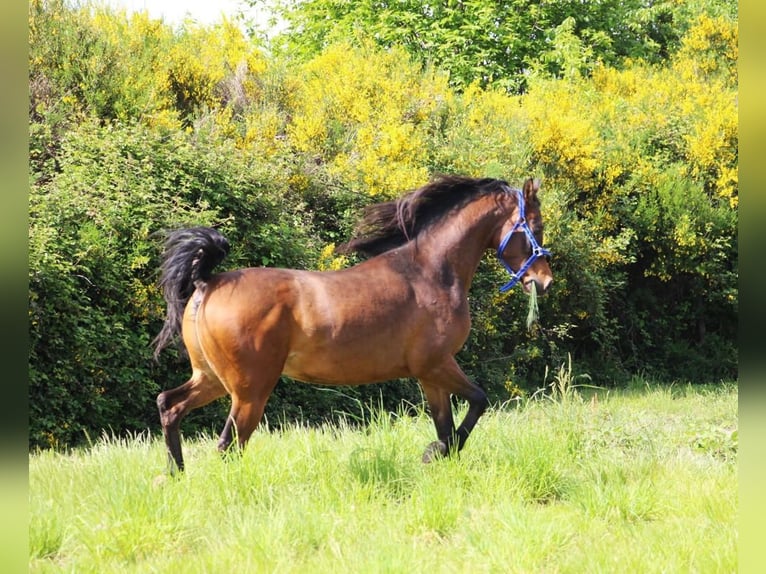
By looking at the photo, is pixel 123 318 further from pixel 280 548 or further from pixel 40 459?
pixel 280 548

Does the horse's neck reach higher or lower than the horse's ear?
lower

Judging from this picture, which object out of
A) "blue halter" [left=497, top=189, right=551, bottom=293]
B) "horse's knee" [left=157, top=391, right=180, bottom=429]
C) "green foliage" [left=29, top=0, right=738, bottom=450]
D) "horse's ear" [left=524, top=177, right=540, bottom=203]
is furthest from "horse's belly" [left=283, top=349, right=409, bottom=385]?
"green foliage" [left=29, top=0, right=738, bottom=450]

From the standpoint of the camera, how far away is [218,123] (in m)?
11.7

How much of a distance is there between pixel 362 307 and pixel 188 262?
1267mm

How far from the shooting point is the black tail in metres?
5.64

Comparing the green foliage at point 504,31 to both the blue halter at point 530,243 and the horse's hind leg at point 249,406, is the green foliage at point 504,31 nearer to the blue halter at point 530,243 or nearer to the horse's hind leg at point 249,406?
the blue halter at point 530,243

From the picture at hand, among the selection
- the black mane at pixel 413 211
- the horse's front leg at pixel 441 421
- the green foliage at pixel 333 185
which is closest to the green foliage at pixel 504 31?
the green foliage at pixel 333 185

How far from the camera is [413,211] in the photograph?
6.44m

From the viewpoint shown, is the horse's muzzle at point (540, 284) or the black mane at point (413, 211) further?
the black mane at point (413, 211)

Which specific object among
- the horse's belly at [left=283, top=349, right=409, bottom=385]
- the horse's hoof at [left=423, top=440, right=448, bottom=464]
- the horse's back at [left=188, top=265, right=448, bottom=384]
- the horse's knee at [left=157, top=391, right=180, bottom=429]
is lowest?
the horse's hoof at [left=423, top=440, right=448, bottom=464]

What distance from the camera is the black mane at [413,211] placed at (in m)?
6.43

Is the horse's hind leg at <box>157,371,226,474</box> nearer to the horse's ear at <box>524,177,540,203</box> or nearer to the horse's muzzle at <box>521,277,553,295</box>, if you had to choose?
the horse's muzzle at <box>521,277,553,295</box>

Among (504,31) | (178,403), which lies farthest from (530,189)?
(504,31)

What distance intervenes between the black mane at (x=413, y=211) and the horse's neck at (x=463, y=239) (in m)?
0.10
